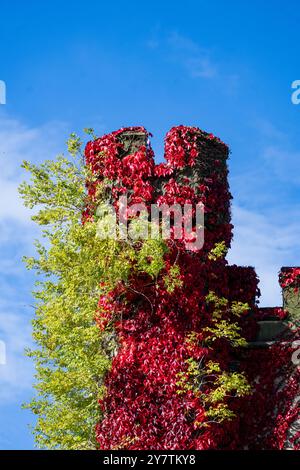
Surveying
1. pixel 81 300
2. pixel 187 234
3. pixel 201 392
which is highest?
pixel 187 234

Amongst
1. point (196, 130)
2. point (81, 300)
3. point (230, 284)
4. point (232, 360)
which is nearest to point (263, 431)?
point (232, 360)

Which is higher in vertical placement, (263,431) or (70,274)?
(70,274)

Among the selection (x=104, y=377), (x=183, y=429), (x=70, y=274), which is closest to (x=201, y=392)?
(x=183, y=429)

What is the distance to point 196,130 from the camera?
74.1ft

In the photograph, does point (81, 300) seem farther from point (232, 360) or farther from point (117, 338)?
point (232, 360)

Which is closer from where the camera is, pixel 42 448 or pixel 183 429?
pixel 183 429

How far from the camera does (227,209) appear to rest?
74.7 ft

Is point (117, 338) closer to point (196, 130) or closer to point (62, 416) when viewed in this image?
point (62, 416)

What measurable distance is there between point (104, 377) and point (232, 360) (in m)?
2.81

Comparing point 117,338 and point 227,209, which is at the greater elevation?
point 227,209
